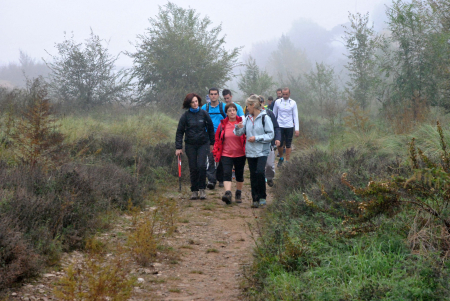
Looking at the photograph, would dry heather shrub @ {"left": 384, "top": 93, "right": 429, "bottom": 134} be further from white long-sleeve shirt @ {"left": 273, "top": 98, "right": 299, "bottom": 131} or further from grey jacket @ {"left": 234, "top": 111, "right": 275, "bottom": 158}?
grey jacket @ {"left": 234, "top": 111, "right": 275, "bottom": 158}

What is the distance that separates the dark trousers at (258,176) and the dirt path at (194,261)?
1.23ft

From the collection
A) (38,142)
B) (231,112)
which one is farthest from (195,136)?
(38,142)

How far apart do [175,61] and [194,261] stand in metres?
20.5

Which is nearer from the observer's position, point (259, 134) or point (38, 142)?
point (38, 142)

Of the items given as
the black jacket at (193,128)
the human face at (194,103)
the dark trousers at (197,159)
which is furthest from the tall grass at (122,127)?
the human face at (194,103)

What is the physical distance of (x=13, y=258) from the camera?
404cm

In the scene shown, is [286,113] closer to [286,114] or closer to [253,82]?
[286,114]

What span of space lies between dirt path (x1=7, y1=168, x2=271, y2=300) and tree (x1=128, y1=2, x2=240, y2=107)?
1693 centimetres

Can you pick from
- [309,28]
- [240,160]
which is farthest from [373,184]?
[309,28]

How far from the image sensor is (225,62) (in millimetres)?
26234

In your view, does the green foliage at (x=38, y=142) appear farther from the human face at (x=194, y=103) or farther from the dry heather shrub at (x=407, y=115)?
the dry heather shrub at (x=407, y=115)

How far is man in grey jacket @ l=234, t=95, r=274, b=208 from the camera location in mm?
7898

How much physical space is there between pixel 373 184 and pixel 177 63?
71.7ft

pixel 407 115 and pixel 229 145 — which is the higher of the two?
pixel 407 115
